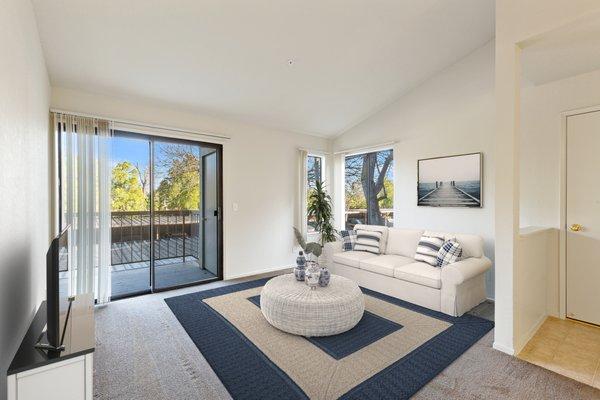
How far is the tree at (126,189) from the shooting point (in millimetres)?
3762

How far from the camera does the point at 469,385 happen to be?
1.97 m

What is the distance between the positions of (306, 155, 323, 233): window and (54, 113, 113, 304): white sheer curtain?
128 inches

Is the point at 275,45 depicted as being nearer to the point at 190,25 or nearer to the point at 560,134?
the point at 190,25

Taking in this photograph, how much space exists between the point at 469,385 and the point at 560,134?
2.82 metres

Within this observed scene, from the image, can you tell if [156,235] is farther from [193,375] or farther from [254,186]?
[193,375]

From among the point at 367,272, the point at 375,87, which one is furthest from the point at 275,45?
the point at 367,272

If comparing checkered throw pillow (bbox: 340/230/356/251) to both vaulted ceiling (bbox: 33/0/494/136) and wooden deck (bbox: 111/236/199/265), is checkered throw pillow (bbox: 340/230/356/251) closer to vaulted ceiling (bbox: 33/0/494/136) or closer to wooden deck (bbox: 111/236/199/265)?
vaulted ceiling (bbox: 33/0/494/136)

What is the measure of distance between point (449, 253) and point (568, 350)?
1271 millimetres

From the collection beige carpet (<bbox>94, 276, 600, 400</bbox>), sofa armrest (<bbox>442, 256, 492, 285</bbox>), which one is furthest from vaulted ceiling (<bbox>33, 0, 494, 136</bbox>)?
beige carpet (<bbox>94, 276, 600, 400</bbox>)

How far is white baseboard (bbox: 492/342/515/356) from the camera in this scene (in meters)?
2.36

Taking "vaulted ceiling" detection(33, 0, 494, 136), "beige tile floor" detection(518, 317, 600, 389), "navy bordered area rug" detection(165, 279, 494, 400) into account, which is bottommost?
"beige tile floor" detection(518, 317, 600, 389)

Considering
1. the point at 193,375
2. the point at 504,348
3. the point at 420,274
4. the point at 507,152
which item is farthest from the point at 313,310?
the point at 507,152

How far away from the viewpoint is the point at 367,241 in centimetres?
438

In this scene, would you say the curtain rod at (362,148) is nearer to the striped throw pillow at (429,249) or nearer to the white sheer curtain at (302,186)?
the white sheer curtain at (302,186)
